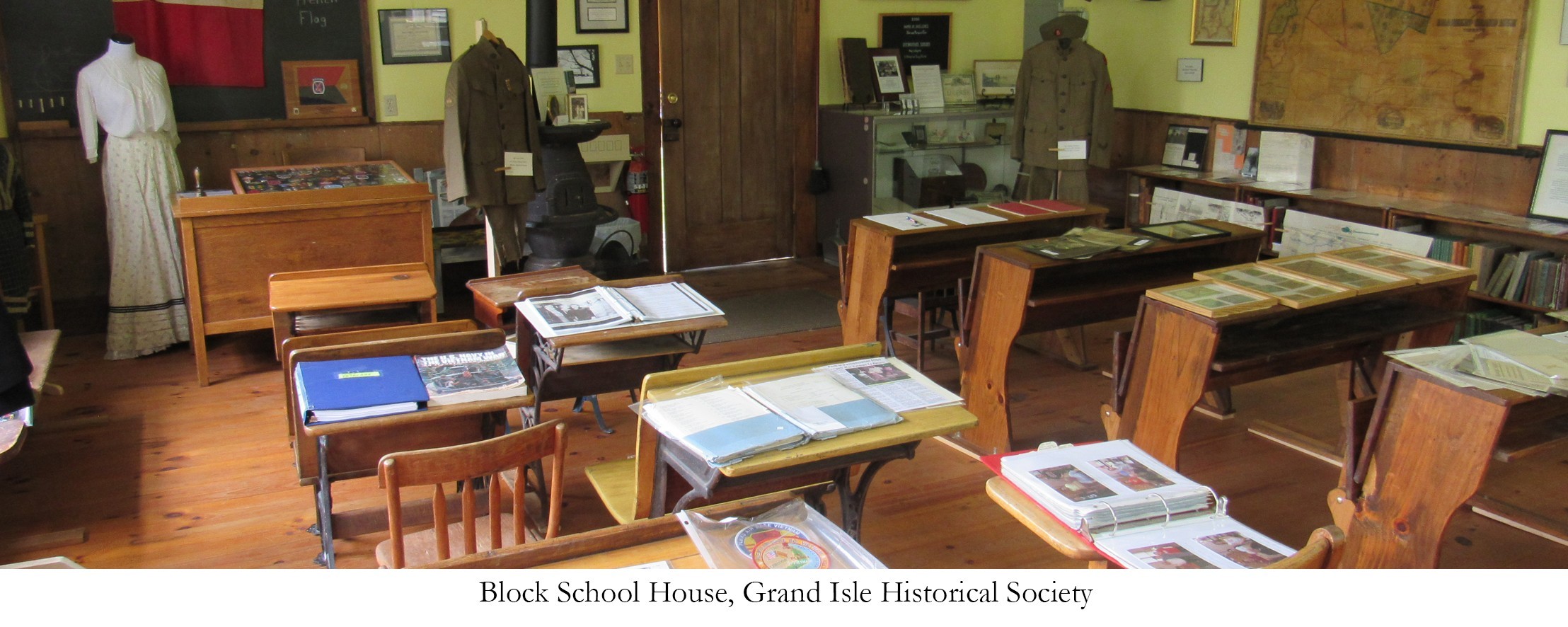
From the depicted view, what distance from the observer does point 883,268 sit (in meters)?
4.65

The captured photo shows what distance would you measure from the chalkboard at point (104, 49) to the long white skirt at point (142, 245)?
1.52ft

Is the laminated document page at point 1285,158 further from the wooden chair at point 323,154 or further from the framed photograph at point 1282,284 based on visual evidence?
the wooden chair at point 323,154

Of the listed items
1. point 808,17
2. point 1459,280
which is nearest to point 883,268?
point 1459,280

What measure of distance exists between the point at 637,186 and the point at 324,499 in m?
4.26

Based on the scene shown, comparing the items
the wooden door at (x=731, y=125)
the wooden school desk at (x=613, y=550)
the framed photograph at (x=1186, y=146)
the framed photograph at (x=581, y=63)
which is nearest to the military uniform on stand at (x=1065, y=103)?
the framed photograph at (x=1186, y=146)

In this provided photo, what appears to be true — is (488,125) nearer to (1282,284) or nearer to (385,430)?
(385,430)

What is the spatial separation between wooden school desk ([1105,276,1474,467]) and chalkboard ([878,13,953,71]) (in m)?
4.04

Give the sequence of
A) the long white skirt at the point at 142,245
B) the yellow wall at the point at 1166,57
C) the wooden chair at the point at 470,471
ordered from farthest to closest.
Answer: the yellow wall at the point at 1166,57 → the long white skirt at the point at 142,245 → the wooden chair at the point at 470,471

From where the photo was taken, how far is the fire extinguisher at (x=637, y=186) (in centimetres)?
695

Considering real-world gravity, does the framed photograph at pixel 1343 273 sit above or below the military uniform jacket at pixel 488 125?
below

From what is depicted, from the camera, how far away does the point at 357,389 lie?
277 cm

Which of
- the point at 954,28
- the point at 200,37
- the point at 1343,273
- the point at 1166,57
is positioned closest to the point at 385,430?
the point at 1343,273

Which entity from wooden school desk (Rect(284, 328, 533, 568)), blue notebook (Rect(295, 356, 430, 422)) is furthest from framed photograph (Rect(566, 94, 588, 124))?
blue notebook (Rect(295, 356, 430, 422))

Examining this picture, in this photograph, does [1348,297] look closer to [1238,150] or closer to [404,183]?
[1238,150]
